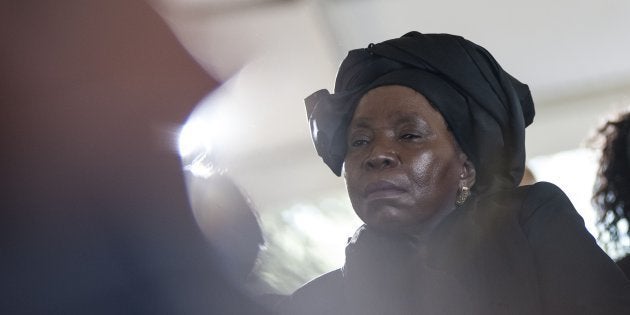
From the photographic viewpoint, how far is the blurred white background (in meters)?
3.26

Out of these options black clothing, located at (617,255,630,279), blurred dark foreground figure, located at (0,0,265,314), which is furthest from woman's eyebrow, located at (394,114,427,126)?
black clothing, located at (617,255,630,279)

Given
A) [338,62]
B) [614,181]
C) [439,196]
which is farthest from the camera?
[338,62]

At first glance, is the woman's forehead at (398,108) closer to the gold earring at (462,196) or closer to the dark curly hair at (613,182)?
the gold earring at (462,196)

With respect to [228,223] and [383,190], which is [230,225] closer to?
[228,223]

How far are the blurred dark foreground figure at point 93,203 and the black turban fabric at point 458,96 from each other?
1.51 feet

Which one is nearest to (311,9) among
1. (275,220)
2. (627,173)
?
(275,220)

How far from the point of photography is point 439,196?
1483 mm

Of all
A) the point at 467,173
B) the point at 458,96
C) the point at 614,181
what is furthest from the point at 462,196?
the point at 614,181

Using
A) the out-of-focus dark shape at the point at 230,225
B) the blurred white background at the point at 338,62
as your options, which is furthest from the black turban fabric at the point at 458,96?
the blurred white background at the point at 338,62

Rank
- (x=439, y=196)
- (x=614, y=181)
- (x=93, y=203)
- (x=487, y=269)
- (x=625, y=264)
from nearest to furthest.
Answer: (x=93, y=203)
(x=487, y=269)
(x=439, y=196)
(x=625, y=264)
(x=614, y=181)

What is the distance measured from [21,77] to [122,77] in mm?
114

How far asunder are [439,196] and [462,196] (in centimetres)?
5

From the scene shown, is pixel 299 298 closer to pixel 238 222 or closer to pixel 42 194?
pixel 238 222

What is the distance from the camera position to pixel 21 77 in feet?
3.75
